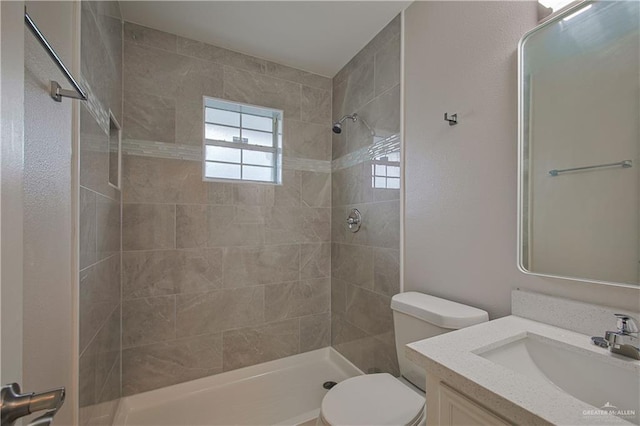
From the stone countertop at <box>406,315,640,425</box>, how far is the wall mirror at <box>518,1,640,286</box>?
0.24 meters

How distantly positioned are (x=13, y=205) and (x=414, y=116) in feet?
5.49

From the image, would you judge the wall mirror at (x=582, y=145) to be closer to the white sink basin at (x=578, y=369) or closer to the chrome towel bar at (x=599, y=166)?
the chrome towel bar at (x=599, y=166)

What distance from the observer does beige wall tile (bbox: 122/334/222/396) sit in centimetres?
181

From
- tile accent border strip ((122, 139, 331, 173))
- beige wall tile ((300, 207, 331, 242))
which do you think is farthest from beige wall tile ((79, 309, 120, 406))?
beige wall tile ((300, 207, 331, 242))

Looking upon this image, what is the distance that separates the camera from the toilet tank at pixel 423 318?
114cm

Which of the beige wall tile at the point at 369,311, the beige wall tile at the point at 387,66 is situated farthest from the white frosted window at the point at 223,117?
the beige wall tile at the point at 369,311

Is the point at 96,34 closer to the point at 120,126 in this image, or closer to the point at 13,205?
the point at 120,126

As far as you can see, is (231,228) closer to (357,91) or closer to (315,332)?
(315,332)

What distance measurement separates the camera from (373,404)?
117 cm

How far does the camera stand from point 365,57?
2.04 meters

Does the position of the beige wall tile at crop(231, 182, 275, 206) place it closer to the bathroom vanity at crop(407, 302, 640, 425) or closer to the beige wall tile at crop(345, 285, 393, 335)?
the beige wall tile at crop(345, 285, 393, 335)

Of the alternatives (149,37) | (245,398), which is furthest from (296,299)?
(149,37)

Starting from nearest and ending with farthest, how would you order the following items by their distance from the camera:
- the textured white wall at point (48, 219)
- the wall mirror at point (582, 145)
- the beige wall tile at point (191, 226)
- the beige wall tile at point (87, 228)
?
the textured white wall at point (48, 219), the wall mirror at point (582, 145), the beige wall tile at point (87, 228), the beige wall tile at point (191, 226)

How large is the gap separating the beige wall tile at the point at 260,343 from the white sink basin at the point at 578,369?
171cm
